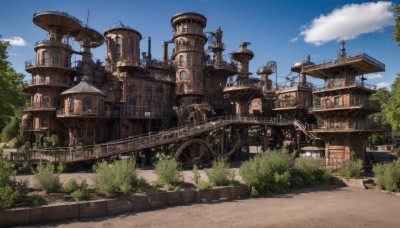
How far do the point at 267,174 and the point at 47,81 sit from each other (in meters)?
30.8

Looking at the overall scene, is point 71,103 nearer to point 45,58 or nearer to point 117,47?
point 45,58

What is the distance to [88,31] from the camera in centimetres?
4594

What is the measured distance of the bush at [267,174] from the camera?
23.5m

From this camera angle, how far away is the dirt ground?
16.4 m

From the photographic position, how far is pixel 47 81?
37156mm

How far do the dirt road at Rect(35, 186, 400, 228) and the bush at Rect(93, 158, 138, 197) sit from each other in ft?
5.95

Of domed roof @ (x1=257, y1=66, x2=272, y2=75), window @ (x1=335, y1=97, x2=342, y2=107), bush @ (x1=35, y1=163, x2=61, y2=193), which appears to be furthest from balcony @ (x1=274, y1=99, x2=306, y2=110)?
bush @ (x1=35, y1=163, x2=61, y2=193)

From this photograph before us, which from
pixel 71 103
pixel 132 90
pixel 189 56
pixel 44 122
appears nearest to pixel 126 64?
pixel 132 90

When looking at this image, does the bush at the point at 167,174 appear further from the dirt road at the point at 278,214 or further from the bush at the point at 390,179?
the bush at the point at 390,179

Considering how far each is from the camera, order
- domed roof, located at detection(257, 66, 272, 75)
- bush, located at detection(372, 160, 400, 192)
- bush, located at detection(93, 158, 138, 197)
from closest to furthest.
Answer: bush, located at detection(93, 158, 138, 197) → bush, located at detection(372, 160, 400, 192) → domed roof, located at detection(257, 66, 272, 75)

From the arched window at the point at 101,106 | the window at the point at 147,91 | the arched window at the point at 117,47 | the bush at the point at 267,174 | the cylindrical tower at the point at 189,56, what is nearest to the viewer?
the bush at the point at 267,174

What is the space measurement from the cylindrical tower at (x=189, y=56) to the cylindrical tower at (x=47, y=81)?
16.3 meters

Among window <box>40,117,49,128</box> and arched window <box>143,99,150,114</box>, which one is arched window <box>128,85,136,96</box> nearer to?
arched window <box>143,99,150,114</box>

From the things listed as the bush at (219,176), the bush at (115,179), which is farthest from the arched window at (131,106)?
the bush at (115,179)
